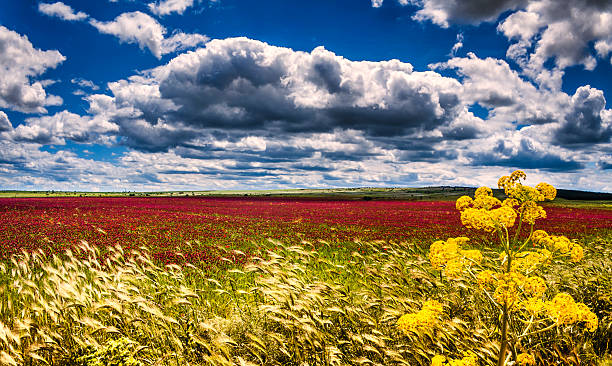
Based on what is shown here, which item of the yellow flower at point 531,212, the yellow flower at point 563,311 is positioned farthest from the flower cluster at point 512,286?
the yellow flower at point 531,212

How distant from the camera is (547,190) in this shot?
2.80 m

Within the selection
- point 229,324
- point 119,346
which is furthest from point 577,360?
point 119,346

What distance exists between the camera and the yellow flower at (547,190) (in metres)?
2.78

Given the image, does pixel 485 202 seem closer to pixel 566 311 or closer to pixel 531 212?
pixel 531 212

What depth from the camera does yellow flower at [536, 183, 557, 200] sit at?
2781 millimetres

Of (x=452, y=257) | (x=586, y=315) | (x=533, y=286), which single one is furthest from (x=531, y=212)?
(x=586, y=315)

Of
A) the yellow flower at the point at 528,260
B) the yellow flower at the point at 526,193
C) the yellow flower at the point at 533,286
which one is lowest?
the yellow flower at the point at 533,286

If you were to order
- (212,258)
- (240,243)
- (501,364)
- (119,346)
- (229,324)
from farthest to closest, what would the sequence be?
(240,243)
(212,258)
(229,324)
(119,346)
(501,364)

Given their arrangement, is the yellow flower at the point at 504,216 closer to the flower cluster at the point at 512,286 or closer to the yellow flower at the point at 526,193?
the yellow flower at the point at 526,193

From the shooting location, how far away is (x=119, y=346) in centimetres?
335

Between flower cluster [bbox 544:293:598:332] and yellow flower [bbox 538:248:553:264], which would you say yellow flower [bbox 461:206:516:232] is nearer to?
yellow flower [bbox 538:248:553:264]

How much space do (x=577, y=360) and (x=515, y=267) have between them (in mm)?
1639

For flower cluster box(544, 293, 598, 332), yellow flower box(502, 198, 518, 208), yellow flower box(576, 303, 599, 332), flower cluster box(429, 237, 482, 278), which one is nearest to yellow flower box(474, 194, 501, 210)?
yellow flower box(502, 198, 518, 208)

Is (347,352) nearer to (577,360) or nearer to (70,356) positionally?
(577,360)
